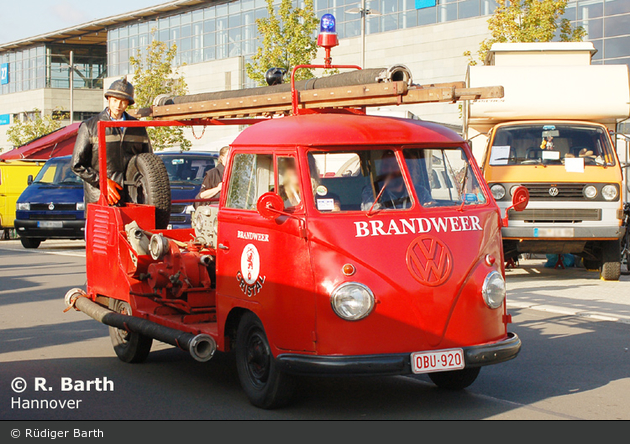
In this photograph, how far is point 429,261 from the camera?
19.7ft

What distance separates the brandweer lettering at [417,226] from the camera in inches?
237

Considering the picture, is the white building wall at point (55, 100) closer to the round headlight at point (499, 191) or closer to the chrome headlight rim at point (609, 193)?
the round headlight at point (499, 191)

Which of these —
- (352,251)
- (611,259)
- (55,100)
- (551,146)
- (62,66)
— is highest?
(62,66)

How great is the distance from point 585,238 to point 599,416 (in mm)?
8420

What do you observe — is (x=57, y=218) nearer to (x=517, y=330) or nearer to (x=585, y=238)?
(x=585, y=238)

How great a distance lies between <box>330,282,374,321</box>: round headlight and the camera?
580cm

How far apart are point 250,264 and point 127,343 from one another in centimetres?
236

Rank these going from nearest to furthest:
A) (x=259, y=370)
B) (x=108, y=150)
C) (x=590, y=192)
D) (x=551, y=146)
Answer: (x=259, y=370)
(x=108, y=150)
(x=590, y=192)
(x=551, y=146)

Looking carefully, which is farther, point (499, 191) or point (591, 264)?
point (591, 264)

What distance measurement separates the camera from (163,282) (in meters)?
7.74

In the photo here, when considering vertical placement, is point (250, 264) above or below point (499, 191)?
below

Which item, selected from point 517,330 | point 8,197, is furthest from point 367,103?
point 8,197

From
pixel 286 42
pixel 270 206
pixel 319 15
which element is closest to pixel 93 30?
pixel 319 15

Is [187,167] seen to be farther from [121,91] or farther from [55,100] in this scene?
[55,100]
